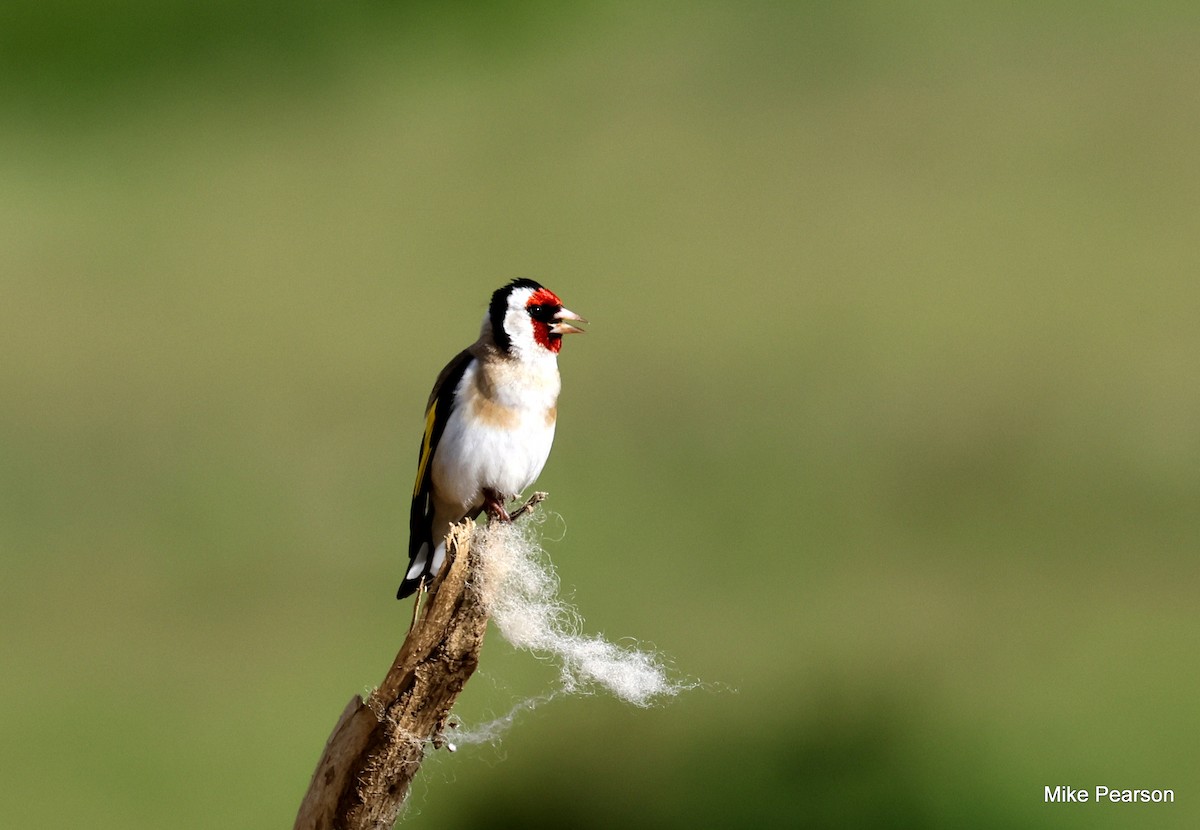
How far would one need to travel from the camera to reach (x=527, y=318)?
181cm

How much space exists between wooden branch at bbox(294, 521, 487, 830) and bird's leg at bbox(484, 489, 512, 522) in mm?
369

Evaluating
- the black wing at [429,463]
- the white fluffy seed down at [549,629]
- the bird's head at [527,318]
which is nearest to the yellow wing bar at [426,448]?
the black wing at [429,463]

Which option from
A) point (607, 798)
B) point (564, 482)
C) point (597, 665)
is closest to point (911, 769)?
point (607, 798)

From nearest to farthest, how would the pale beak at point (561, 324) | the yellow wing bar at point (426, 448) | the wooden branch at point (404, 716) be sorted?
the wooden branch at point (404, 716), the pale beak at point (561, 324), the yellow wing bar at point (426, 448)

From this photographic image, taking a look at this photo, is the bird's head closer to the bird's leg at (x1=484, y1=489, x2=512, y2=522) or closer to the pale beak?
the pale beak

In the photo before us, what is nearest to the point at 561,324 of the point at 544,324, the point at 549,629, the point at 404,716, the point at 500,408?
the point at 544,324

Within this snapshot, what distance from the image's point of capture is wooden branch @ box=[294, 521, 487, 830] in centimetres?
142

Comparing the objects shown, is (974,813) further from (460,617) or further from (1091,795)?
(460,617)

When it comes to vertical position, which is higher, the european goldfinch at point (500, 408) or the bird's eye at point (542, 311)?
the bird's eye at point (542, 311)

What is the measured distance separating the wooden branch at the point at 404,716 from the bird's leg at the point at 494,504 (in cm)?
37

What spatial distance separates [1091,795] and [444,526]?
137 cm

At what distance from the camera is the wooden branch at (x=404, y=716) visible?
1424mm

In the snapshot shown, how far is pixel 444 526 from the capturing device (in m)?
1.93

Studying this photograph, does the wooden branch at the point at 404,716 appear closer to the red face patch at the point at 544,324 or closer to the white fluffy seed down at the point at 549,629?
the white fluffy seed down at the point at 549,629
